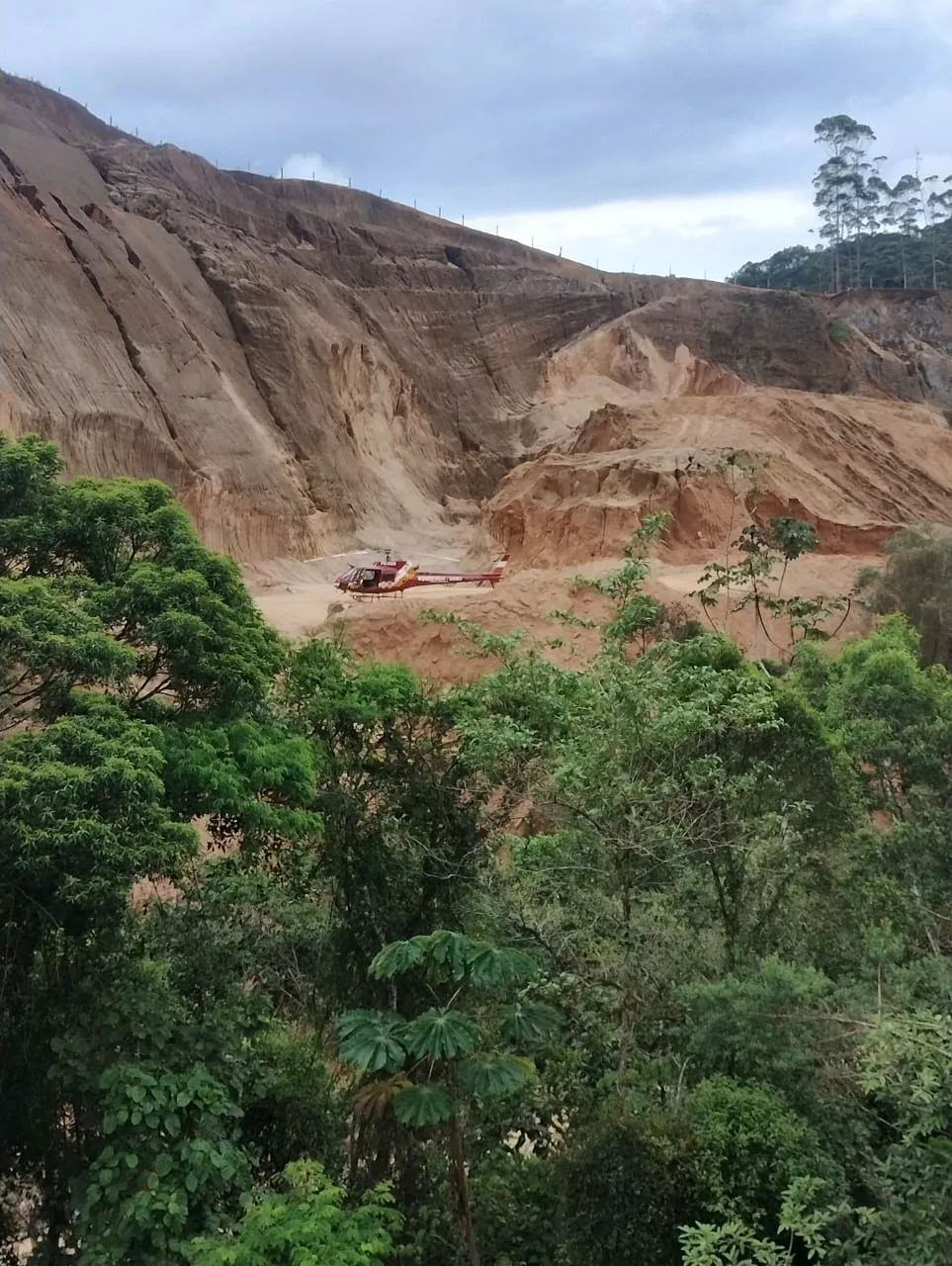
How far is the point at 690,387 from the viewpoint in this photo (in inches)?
1747

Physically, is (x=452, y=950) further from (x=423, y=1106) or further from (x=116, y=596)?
(x=116, y=596)

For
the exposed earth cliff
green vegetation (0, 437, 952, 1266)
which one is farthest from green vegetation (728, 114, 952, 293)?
green vegetation (0, 437, 952, 1266)

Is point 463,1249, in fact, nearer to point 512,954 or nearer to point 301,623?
point 512,954

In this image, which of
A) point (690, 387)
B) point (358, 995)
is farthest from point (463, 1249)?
point (690, 387)

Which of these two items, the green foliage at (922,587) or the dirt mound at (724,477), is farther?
the dirt mound at (724,477)

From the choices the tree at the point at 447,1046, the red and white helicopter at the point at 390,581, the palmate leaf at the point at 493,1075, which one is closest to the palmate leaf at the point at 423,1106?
the tree at the point at 447,1046

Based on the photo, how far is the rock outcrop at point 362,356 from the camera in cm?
3000

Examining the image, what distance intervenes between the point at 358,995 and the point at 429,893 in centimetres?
92

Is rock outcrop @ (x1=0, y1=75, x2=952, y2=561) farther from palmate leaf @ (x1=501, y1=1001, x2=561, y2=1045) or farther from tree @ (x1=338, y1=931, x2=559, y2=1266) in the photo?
tree @ (x1=338, y1=931, x2=559, y2=1266)

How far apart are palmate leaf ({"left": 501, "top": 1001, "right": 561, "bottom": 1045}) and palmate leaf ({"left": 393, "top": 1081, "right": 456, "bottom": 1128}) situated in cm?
57

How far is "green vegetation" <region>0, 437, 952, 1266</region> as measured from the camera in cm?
578

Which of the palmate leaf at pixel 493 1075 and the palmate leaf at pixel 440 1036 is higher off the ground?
the palmate leaf at pixel 440 1036

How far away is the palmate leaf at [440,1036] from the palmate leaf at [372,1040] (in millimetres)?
97

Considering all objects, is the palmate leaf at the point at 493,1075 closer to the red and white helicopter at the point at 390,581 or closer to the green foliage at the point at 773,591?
the green foliage at the point at 773,591
